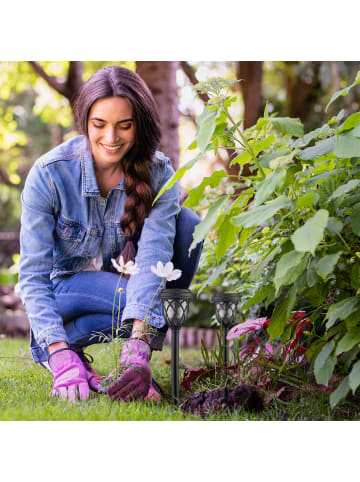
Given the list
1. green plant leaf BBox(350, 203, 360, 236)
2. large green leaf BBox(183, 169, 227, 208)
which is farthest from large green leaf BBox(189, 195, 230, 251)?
green plant leaf BBox(350, 203, 360, 236)

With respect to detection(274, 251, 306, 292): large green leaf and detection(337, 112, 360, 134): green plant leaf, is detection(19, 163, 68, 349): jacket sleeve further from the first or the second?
detection(337, 112, 360, 134): green plant leaf

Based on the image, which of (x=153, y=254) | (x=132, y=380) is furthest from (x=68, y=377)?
(x=153, y=254)

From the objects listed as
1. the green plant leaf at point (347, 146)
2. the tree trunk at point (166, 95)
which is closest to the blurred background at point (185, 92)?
the tree trunk at point (166, 95)

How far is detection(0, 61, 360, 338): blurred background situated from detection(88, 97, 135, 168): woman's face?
645 millimetres

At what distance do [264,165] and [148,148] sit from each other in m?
0.76

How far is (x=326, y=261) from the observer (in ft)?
3.63

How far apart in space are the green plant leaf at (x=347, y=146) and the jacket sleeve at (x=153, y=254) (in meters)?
0.76

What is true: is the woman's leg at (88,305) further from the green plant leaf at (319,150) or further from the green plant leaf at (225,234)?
the green plant leaf at (319,150)

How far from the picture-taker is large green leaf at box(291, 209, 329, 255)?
98 cm

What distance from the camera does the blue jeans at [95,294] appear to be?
1.93m

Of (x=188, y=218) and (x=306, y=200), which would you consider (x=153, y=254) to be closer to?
(x=188, y=218)

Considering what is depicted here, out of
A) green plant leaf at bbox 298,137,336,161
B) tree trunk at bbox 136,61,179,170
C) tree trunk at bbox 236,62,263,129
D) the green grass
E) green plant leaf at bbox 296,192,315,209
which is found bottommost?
the green grass
